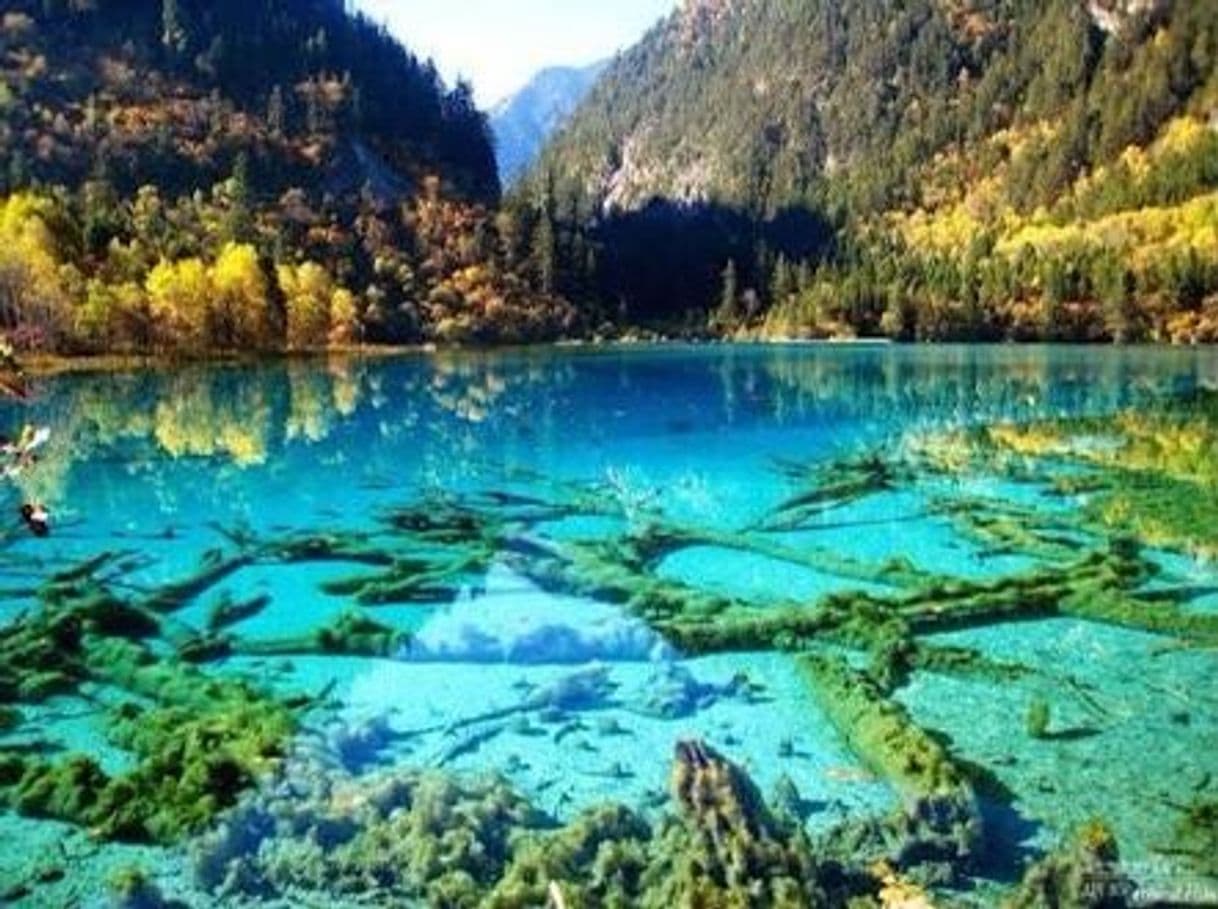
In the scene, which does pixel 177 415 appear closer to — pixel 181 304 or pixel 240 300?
pixel 181 304

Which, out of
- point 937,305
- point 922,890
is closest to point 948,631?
point 922,890

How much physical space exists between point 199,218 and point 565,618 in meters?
126

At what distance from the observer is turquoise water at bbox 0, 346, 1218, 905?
54.3 feet

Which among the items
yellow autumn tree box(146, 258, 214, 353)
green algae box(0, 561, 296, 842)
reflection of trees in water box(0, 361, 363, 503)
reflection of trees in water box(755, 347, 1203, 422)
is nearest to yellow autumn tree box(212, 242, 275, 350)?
yellow autumn tree box(146, 258, 214, 353)

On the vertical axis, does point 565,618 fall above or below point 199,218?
below

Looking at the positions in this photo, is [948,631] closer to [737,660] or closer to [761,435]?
[737,660]

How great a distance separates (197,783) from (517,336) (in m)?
144

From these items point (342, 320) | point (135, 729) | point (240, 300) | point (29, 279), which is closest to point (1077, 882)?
point (135, 729)

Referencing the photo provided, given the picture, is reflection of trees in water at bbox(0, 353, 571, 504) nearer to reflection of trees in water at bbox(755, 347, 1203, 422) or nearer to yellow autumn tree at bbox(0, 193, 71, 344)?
yellow autumn tree at bbox(0, 193, 71, 344)

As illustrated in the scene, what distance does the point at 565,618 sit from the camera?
2461 centimetres

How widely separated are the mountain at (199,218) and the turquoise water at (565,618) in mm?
38419

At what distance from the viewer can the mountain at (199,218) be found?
100625mm

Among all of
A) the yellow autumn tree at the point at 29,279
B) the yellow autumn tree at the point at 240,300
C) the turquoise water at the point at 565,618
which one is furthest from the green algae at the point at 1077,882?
the yellow autumn tree at the point at 240,300

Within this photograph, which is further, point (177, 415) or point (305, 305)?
point (305, 305)
